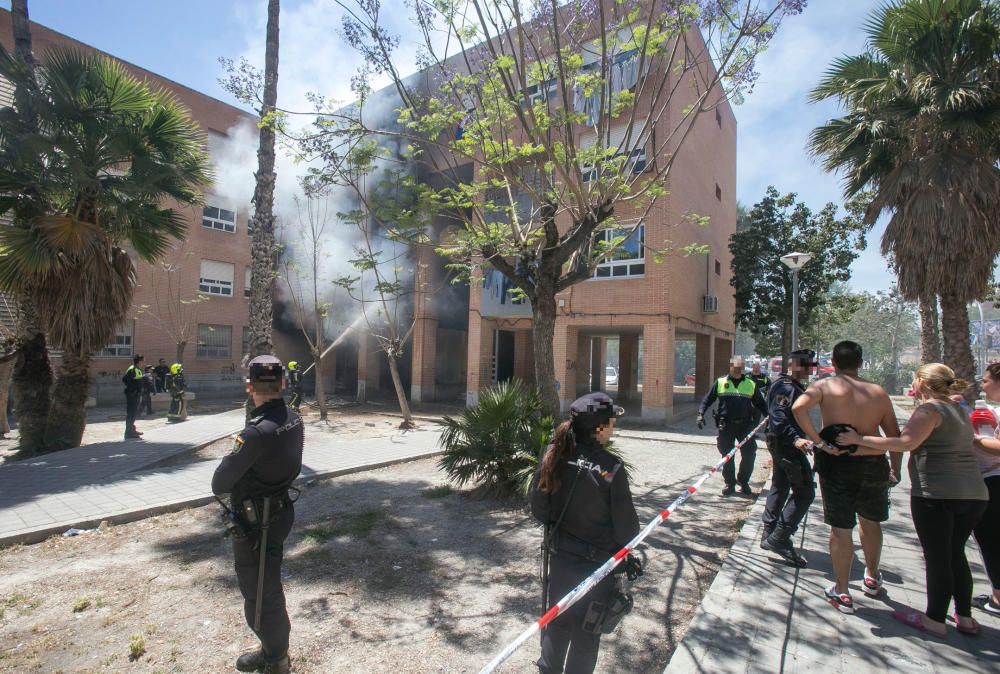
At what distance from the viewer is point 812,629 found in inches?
115

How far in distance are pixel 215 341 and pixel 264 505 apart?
20.5m

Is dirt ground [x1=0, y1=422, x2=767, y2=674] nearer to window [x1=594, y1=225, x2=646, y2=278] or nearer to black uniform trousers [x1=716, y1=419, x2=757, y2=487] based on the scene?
black uniform trousers [x1=716, y1=419, x2=757, y2=487]

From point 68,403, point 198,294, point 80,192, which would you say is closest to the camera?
point 80,192

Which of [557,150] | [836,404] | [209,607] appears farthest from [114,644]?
[557,150]

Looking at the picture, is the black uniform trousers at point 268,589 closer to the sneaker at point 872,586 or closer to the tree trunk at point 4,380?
the sneaker at point 872,586

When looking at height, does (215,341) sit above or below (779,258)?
below

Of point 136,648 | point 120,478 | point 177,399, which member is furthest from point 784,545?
point 177,399

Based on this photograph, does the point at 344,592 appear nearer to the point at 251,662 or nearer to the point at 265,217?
the point at 251,662

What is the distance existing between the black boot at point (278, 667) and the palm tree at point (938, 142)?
1032cm

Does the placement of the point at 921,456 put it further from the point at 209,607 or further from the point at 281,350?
the point at 281,350

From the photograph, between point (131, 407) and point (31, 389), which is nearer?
point (31, 389)

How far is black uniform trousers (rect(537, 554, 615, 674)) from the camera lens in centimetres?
210

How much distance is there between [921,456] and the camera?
2.86 meters

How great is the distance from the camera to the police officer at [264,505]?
2479 mm
